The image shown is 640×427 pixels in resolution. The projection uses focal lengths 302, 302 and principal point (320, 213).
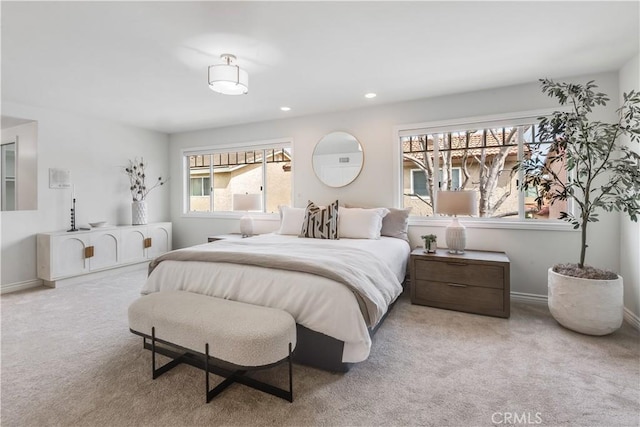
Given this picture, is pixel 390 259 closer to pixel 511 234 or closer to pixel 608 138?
pixel 511 234

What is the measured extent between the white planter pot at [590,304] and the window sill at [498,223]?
2.74ft

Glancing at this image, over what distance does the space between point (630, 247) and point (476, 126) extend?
72.0 inches

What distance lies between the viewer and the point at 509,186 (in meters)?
3.50

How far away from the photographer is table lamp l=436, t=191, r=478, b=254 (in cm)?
303

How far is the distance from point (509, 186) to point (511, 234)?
22.2 inches

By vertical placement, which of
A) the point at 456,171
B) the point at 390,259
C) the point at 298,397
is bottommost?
the point at 298,397

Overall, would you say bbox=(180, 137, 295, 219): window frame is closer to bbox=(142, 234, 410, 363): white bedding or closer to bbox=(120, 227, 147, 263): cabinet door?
bbox=(120, 227, 147, 263): cabinet door

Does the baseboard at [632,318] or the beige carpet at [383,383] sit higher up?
the baseboard at [632,318]

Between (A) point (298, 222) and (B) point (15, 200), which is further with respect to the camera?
(B) point (15, 200)

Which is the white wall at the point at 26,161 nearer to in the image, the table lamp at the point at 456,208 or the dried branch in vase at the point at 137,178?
the dried branch in vase at the point at 137,178

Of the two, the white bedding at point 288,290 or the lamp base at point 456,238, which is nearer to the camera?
the white bedding at point 288,290

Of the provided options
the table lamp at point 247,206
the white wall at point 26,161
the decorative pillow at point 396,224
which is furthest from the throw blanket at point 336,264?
the white wall at point 26,161

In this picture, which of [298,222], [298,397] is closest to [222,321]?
[298,397]

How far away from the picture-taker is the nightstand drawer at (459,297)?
286cm
